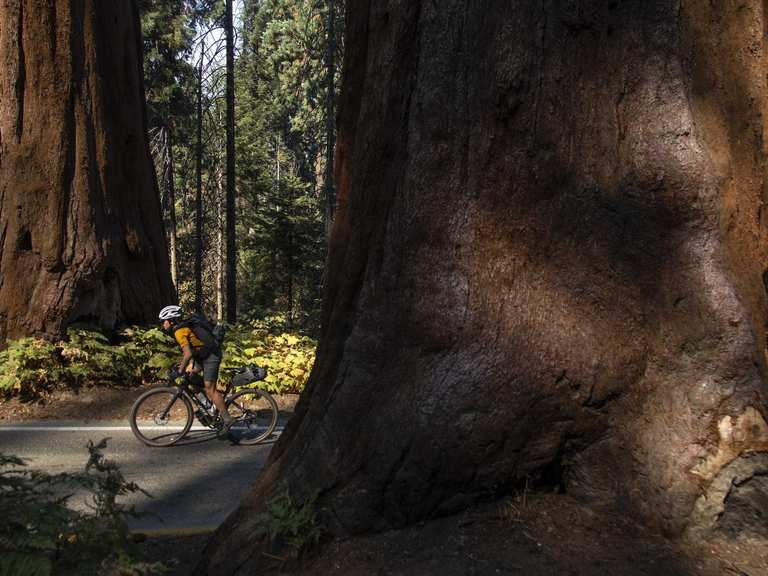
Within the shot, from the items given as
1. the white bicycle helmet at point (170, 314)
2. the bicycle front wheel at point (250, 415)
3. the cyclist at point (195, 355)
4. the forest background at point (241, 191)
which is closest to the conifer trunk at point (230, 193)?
the forest background at point (241, 191)

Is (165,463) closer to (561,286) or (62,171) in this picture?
(561,286)

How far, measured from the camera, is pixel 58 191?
12.4 metres

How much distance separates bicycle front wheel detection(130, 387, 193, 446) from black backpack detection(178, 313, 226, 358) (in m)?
0.65

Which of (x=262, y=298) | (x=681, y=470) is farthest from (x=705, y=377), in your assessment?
(x=262, y=298)

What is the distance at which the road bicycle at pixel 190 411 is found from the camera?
8648mm

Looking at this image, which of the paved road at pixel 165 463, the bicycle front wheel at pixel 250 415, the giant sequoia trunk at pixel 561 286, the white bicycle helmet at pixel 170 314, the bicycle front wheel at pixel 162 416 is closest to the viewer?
the giant sequoia trunk at pixel 561 286

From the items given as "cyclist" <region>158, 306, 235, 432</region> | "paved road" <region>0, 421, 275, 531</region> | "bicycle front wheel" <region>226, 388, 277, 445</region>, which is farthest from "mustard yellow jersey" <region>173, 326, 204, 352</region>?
"paved road" <region>0, 421, 275, 531</region>

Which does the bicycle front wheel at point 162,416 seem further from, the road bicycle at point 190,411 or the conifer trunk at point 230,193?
the conifer trunk at point 230,193

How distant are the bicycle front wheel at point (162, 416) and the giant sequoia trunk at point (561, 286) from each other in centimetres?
551

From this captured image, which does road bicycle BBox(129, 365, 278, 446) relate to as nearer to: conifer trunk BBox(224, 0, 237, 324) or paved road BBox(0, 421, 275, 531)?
paved road BBox(0, 421, 275, 531)

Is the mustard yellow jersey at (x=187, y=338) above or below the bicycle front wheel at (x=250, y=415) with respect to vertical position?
above

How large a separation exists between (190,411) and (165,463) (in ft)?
2.94

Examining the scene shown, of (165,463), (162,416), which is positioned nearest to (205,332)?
(162,416)

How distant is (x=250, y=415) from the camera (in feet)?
29.9
